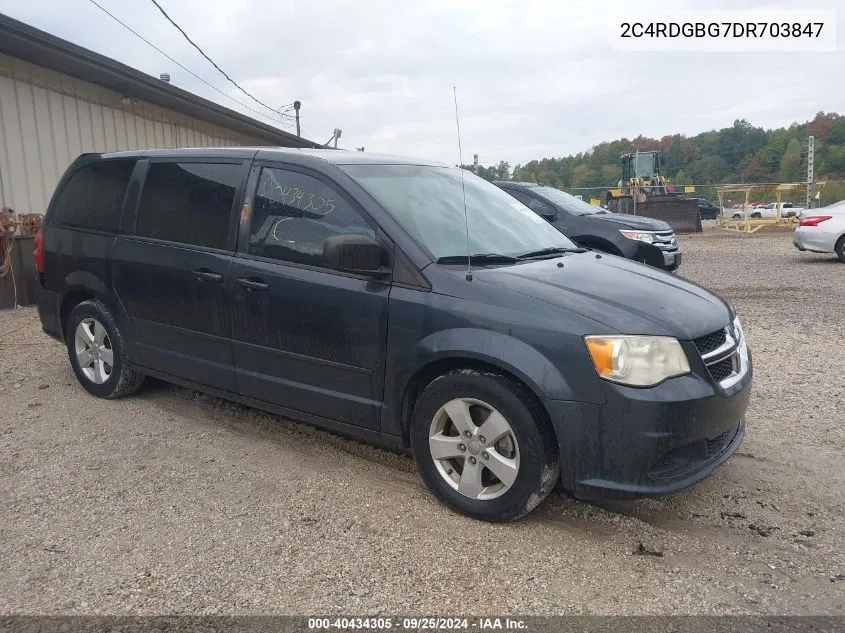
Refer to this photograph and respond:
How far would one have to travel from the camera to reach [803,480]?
148 inches

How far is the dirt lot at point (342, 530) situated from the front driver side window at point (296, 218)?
123cm

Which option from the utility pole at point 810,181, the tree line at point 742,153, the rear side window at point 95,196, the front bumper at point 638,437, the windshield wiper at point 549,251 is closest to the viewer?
the front bumper at point 638,437

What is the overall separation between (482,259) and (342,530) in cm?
152

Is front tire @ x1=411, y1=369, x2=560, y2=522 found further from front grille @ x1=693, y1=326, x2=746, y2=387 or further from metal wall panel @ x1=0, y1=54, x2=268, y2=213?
metal wall panel @ x1=0, y1=54, x2=268, y2=213

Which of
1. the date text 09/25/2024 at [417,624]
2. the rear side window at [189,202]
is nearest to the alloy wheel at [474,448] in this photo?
the date text 09/25/2024 at [417,624]

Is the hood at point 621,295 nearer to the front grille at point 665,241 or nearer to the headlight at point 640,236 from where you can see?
the headlight at point 640,236

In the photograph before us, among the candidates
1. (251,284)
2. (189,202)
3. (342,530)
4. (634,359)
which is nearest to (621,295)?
(634,359)

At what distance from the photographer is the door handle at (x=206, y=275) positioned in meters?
4.07

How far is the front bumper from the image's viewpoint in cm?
288

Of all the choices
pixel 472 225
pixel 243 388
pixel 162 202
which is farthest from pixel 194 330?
pixel 472 225

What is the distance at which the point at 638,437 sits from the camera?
113 inches

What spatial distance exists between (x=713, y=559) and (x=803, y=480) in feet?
3.75

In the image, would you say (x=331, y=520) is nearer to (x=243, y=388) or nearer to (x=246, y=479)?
(x=246, y=479)

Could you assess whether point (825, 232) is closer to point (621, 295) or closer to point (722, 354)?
point (722, 354)
